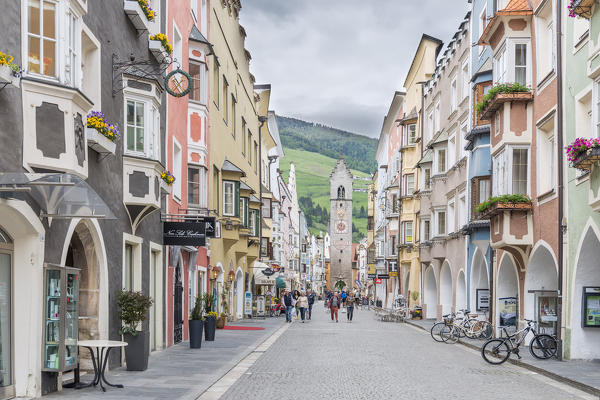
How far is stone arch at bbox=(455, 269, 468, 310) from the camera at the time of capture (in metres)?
37.8

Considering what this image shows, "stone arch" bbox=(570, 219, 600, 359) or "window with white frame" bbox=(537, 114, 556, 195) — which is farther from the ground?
"window with white frame" bbox=(537, 114, 556, 195)

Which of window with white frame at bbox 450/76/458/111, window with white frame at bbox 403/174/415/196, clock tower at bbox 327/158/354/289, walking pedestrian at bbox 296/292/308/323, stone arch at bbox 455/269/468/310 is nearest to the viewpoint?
stone arch at bbox 455/269/468/310

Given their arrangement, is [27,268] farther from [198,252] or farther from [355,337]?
[355,337]

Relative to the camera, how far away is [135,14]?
16969 mm

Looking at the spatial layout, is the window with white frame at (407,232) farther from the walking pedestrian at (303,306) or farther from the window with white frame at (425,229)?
the walking pedestrian at (303,306)

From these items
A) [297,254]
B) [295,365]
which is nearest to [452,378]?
[295,365]

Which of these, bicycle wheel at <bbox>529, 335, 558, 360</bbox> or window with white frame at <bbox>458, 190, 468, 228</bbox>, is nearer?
bicycle wheel at <bbox>529, 335, 558, 360</bbox>

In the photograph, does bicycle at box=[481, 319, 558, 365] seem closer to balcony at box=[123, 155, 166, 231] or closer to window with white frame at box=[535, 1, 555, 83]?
window with white frame at box=[535, 1, 555, 83]

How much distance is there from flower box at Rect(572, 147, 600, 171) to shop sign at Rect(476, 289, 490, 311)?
629 inches

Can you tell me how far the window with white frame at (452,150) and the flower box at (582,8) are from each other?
21.6m

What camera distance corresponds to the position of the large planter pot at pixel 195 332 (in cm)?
2180

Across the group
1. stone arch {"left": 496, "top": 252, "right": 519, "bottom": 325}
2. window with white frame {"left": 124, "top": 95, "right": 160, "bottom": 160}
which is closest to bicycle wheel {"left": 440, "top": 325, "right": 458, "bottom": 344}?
stone arch {"left": 496, "top": 252, "right": 519, "bottom": 325}

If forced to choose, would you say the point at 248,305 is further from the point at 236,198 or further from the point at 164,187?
the point at 164,187

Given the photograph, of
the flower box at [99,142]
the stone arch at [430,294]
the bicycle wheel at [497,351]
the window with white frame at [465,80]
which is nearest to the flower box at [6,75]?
the flower box at [99,142]
